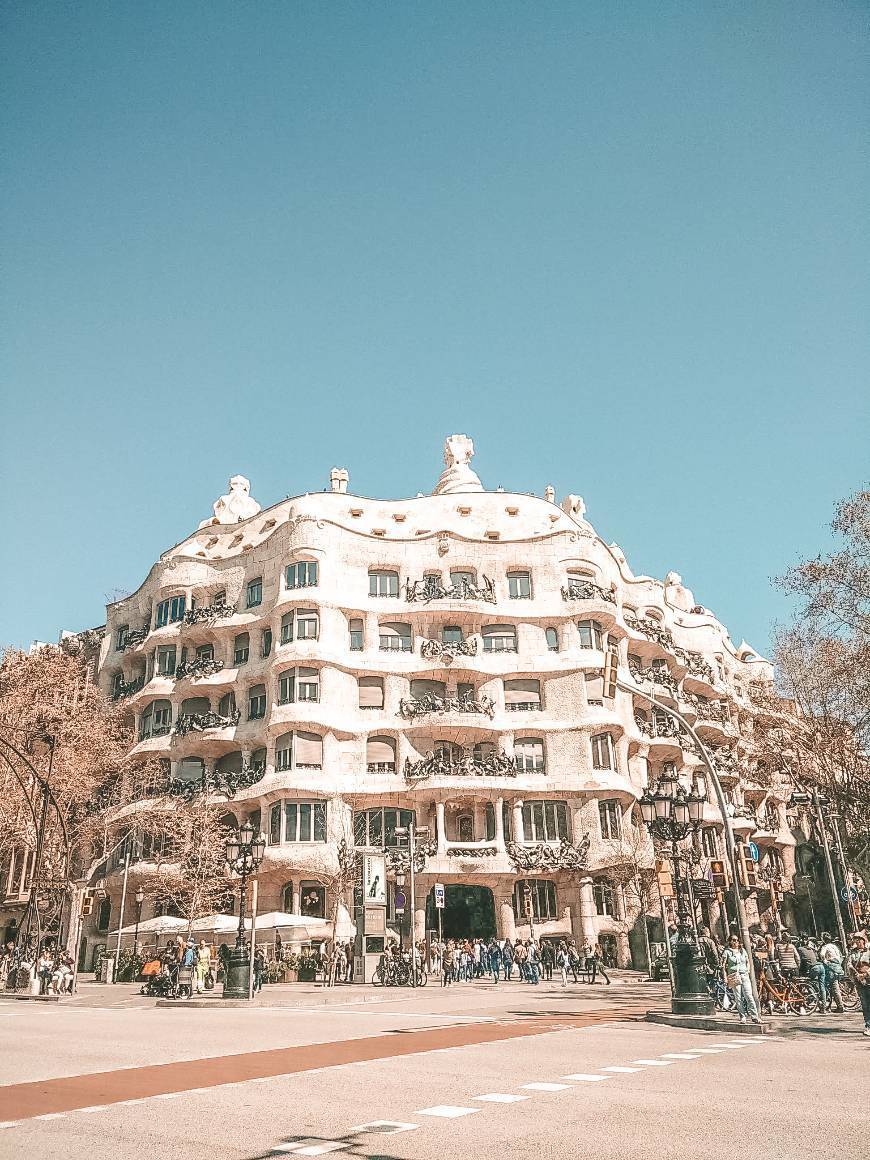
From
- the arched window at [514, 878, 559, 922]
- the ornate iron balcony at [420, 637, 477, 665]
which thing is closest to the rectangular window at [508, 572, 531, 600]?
the ornate iron balcony at [420, 637, 477, 665]

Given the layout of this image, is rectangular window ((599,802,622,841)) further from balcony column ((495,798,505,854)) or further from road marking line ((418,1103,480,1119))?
road marking line ((418,1103,480,1119))

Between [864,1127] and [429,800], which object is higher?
[429,800]

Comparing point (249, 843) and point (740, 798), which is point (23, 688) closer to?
point (249, 843)

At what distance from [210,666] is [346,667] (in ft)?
24.7

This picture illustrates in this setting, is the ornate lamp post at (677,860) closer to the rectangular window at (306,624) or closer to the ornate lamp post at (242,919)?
the ornate lamp post at (242,919)

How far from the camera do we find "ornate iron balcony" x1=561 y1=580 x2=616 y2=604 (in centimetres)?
4597

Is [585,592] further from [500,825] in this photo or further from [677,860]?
[677,860]

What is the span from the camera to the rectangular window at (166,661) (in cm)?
4756

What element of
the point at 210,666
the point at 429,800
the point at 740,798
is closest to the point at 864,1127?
the point at 429,800

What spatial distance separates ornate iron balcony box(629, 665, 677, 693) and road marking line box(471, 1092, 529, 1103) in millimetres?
40404

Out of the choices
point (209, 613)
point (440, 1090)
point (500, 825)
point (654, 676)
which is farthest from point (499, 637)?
point (440, 1090)

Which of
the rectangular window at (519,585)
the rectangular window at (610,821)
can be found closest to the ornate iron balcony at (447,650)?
the rectangular window at (519,585)

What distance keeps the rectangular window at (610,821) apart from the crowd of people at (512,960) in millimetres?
4620

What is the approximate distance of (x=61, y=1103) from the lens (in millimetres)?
9227
